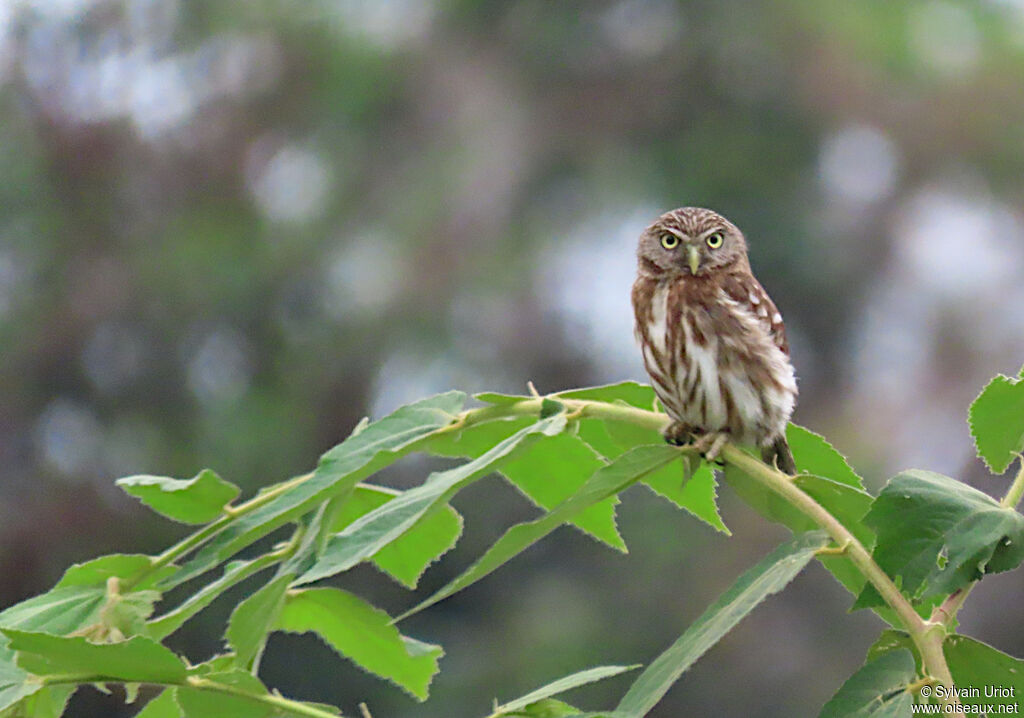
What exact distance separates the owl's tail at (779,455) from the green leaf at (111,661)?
23.3 inches

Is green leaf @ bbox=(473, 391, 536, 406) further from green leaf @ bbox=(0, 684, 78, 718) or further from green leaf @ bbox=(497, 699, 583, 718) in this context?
green leaf @ bbox=(0, 684, 78, 718)

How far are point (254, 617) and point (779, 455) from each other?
0.62 meters

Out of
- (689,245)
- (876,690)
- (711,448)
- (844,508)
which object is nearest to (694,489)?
(711,448)

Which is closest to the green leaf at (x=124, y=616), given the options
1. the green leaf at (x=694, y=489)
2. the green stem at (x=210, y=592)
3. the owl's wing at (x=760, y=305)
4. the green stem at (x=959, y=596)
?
the green stem at (x=210, y=592)

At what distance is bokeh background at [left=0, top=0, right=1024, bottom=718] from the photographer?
7297 mm

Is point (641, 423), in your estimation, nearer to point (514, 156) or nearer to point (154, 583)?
point (154, 583)

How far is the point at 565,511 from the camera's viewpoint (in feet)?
2.20

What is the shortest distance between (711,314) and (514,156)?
25.1 feet

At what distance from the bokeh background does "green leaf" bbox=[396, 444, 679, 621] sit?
5622mm

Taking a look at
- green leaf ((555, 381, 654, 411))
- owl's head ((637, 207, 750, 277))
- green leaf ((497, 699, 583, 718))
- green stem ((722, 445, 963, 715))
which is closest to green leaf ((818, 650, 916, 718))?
green stem ((722, 445, 963, 715))

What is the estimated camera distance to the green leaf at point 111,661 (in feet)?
2.09

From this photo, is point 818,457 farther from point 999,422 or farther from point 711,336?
point 711,336

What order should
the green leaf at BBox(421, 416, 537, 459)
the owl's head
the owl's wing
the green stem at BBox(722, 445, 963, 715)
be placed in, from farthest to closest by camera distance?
the owl's head
the owl's wing
the green leaf at BBox(421, 416, 537, 459)
the green stem at BBox(722, 445, 963, 715)

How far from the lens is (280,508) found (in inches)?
28.7
